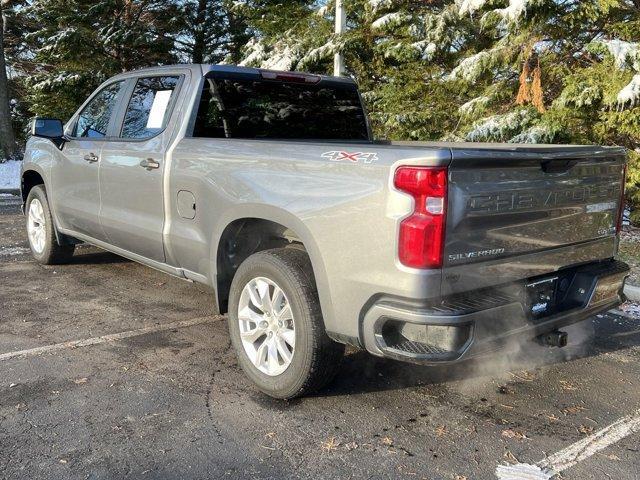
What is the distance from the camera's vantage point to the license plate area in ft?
10.4

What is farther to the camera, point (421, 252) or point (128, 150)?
point (128, 150)

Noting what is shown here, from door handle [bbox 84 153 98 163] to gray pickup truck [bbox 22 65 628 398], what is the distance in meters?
0.04

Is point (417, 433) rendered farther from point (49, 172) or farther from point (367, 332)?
point (49, 172)

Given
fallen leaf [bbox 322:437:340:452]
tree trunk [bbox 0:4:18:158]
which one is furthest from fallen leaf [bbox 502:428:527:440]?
tree trunk [bbox 0:4:18:158]

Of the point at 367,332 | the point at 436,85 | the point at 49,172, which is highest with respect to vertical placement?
the point at 436,85

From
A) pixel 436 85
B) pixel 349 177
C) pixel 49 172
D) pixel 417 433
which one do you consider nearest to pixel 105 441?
pixel 417 433

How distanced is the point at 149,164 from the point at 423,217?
233 cm

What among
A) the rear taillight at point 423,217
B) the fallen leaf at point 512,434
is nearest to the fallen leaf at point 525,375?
the fallen leaf at point 512,434

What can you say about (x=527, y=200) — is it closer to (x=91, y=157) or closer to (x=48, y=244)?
(x=91, y=157)

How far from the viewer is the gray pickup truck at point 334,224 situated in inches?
107

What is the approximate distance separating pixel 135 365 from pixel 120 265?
113 inches

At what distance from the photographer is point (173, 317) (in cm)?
488

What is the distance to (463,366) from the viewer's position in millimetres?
3959

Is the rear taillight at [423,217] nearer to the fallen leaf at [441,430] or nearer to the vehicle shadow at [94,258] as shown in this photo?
the fallen leaf at [441,430]
